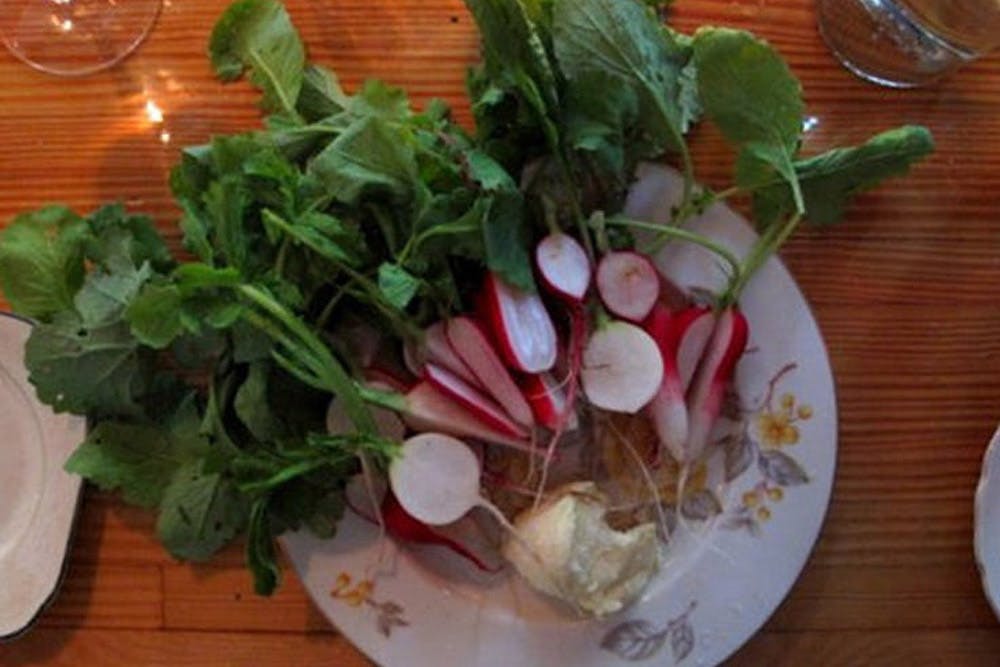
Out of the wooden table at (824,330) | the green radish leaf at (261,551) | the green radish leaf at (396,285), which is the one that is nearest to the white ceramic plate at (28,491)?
the wooden table at (824,330)

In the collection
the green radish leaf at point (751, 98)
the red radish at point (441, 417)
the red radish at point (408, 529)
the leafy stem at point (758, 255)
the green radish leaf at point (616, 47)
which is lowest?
the red radish at point (408, 529)

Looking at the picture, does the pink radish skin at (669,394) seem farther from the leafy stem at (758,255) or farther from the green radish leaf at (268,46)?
the green radish leaf at (268,46)

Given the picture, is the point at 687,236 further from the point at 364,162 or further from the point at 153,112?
the point at 153,112

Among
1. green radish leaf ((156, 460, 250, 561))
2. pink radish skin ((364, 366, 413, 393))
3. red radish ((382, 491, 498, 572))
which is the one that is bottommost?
red radish ((382, 491, 498, 572))

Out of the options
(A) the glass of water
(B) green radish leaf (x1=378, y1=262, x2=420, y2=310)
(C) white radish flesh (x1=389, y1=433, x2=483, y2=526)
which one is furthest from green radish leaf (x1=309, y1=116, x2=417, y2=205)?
(A) the glass of water

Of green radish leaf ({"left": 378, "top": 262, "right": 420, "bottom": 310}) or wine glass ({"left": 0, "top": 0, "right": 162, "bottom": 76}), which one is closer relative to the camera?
green radish leaf ({"left": 378, "top": 262, "right": 420, "bottom": 310})

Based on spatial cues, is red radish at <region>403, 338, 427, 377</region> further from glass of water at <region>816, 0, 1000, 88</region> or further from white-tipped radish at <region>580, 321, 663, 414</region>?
glass of water at <region>816, 0, 1000, 88</region>

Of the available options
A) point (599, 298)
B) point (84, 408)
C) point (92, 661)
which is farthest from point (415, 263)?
point (92, 661)
